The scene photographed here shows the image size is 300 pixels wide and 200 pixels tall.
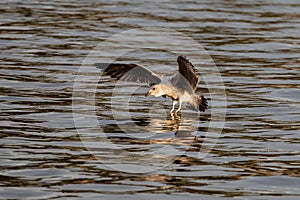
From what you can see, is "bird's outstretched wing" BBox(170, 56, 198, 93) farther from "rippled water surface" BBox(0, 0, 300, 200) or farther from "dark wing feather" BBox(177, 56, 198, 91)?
"rippled water surface" BBox(0, 0, 300, 200)

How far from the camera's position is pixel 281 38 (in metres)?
21.8

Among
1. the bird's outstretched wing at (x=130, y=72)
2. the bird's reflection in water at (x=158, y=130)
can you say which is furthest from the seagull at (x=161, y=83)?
the bird's reflection in water at (x=158, y=130)

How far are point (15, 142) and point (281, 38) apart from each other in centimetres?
1229

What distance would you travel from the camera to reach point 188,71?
12.6m

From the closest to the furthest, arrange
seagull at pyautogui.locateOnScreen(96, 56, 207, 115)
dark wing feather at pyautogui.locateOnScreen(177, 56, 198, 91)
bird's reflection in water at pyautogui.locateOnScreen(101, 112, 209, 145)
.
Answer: bird's reflection in water at pyautogui.locateOnScreen(101, 112, 209, 145) < dark wing feather at pyautogui.locateOnScreen(177, 56, 198, 91) < seagull at pyautogui.locateOnScreen(96, 56, 207, 115)

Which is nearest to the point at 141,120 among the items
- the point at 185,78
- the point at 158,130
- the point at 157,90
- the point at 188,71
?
the point at 157,90

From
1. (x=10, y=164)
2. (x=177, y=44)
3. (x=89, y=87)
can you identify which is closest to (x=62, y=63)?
(x=89, y=87)

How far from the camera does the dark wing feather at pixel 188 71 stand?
12406 millimetres

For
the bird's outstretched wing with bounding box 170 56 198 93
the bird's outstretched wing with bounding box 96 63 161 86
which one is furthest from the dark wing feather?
the bird's outstretched wing with bounding box 96 63 161 86

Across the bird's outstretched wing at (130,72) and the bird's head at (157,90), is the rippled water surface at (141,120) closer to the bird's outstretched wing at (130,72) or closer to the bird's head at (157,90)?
the bird's head at (157,90)

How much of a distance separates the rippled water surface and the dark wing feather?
0.62 m

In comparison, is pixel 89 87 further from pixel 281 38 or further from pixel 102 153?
pixel 281 38

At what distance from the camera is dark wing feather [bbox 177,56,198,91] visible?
40.7 feet

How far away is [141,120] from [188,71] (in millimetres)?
1012
